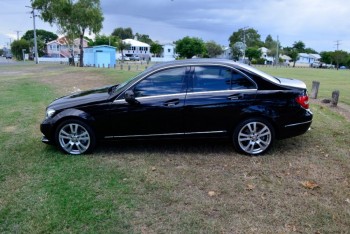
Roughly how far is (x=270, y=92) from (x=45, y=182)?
3837 millimetres

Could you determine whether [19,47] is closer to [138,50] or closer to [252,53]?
[138,50]

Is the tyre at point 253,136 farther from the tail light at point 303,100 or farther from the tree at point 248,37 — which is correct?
the tree at point 248,37

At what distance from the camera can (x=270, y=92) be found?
5.64 meters

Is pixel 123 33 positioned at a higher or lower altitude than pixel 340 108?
higher

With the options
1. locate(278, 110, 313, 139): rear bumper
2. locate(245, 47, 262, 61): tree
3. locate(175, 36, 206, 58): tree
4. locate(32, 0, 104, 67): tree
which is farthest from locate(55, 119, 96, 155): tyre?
locate(245, 47, 262, 61): tree

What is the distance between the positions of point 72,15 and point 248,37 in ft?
336

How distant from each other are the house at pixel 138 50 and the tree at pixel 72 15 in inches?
2016

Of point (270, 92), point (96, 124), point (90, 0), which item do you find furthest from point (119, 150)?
point (90, 0)

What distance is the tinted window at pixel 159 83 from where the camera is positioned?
221 inches

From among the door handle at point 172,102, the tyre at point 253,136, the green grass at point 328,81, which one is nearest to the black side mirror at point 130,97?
the door handle at point 172,102

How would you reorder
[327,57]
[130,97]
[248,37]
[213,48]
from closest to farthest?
1. [130,97]
2. [213,48]
3. [327,57]
4. [248,37]

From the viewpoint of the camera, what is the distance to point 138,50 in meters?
100

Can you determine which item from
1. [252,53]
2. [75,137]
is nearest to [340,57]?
[252,53]

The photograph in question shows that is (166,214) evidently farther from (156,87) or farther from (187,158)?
(156,87)
